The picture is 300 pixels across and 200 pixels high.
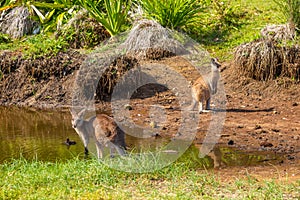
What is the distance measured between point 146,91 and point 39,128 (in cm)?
302

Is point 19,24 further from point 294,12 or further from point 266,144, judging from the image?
→ point 266,144

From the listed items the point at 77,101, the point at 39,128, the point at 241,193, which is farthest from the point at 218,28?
the point at 241,193

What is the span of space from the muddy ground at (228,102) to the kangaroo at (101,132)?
1.97 m

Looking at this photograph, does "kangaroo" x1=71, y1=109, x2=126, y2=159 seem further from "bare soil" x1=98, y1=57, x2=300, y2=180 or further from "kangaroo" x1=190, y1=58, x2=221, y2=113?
"kangaroo" x1=190, y1=58, x2=221, y2=113

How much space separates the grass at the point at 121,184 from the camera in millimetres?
7840

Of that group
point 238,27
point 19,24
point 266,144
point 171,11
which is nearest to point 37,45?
point 19,24

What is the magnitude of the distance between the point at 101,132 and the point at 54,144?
1712 mm

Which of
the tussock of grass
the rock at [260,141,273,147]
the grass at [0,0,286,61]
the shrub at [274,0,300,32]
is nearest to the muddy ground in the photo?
the rock at [260,141,273,147]

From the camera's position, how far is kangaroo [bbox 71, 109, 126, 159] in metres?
9.61

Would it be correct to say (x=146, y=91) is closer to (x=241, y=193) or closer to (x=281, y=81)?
(x=281, y=81)

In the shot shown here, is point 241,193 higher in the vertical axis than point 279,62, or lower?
lower

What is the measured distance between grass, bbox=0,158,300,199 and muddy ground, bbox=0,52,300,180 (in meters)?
1.79

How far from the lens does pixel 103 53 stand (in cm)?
1495

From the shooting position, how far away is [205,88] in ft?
41.8
